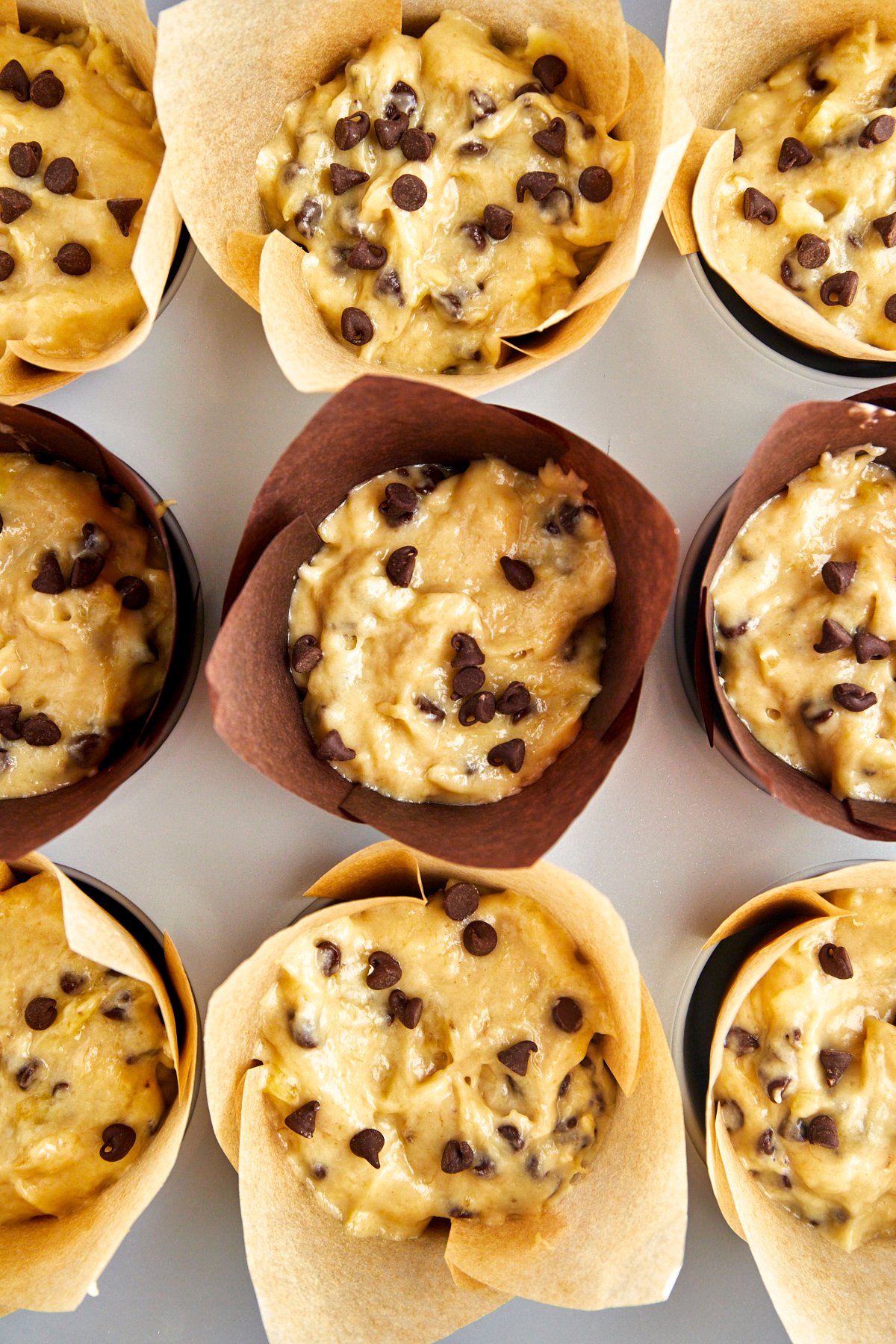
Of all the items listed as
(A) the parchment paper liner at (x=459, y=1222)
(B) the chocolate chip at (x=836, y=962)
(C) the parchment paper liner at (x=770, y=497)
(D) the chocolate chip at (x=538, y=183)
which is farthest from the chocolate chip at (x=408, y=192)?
(B) the chocolate chip at (x=836, y=962)

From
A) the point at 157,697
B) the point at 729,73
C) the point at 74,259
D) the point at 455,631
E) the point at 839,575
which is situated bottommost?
the point at 157,697

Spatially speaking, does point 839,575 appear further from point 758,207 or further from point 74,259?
point 74,259

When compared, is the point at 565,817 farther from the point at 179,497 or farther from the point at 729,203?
the point at 729,203

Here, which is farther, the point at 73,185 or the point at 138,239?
the point at 73,185

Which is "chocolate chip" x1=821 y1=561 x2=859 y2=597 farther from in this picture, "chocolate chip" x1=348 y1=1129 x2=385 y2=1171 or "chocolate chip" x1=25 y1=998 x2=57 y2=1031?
"chocolate chip" x1=25 y1=998 x2=57 y2=1031

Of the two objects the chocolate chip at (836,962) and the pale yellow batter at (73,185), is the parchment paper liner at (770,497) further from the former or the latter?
the pale yellow batter at (73,185)

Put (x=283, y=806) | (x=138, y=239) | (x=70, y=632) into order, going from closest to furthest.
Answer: (x=138, y=239), (x=70, y=632), (x=283, y=806)

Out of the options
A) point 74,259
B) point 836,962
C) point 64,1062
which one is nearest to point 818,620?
point 836,962
